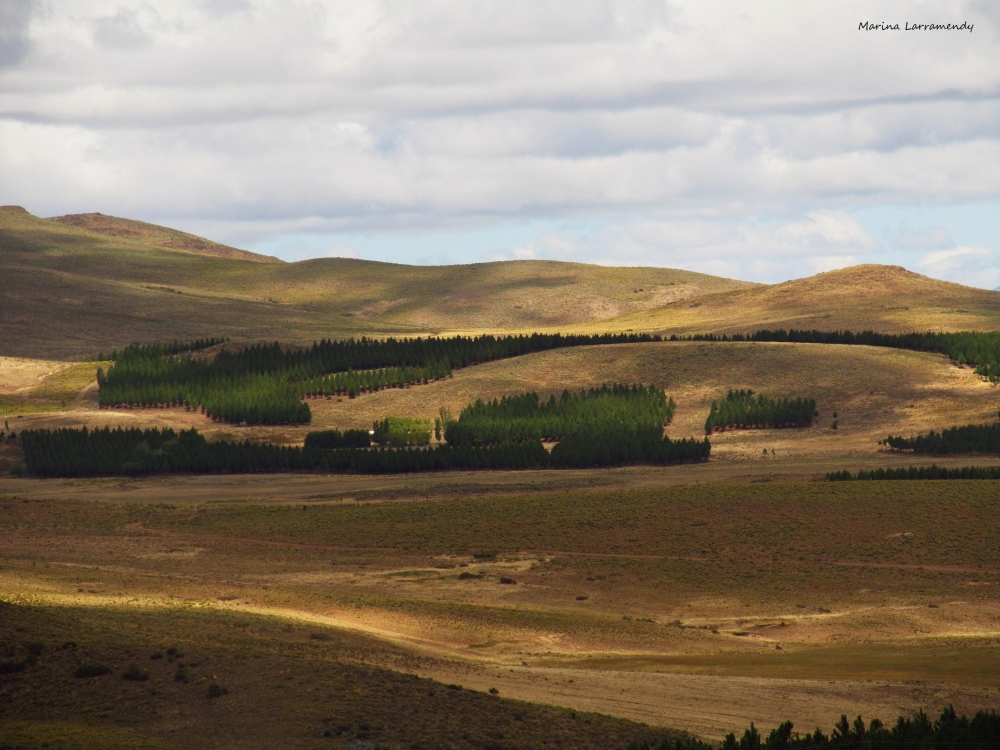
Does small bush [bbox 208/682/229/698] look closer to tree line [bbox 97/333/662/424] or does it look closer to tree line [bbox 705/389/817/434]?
tree line [bbox 705/389/817/434]

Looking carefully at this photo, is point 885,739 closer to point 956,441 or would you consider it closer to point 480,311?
point 956,441

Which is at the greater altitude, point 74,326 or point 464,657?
point 74,326

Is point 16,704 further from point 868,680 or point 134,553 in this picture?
point 134,553

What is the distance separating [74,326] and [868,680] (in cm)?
12251

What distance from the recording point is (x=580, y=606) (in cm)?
4659

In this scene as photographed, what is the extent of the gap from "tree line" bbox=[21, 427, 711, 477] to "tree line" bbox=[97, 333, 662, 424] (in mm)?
11549

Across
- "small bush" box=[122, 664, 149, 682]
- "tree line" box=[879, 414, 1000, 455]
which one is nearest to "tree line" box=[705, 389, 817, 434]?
"tree line" box=[879, 414, 1000, 455]

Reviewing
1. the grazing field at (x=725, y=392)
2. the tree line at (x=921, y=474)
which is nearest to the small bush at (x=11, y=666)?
the tree line at (x=921, y=474)

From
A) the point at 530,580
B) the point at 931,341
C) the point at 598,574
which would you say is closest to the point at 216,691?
the point at 530,580

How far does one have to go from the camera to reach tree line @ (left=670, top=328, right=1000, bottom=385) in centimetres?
9094

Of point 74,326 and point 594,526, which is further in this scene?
point 74,326

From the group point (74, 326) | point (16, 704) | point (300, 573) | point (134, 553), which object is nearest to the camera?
point (16, 704)

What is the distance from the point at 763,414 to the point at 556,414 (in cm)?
1239

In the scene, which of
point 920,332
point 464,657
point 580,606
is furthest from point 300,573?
point 920,332
